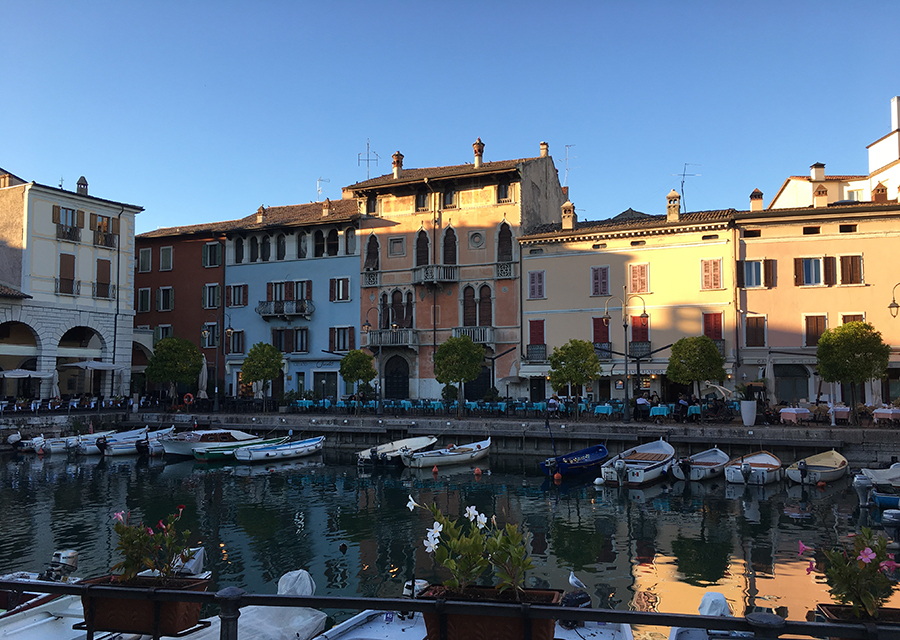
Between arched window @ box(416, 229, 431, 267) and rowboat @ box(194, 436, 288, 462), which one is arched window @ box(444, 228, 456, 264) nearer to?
arched window @ box(416, 229, 431, 267)

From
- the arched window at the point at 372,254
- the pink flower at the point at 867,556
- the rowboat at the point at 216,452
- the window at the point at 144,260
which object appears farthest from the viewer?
the window at the point at 144,260

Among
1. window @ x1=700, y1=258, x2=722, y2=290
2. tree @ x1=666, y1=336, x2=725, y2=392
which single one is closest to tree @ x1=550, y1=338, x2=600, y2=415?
tree @ x1=666, y1=336, x2=725, y2=392

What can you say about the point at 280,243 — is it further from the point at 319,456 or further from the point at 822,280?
the point at 822,280

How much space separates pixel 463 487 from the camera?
26.5 m

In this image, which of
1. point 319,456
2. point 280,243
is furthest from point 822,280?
point 280,243

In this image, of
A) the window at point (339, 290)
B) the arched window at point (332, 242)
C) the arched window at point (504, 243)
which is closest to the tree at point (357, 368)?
the window at point (339, 290)

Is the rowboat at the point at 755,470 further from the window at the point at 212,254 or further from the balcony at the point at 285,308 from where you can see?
the window at the point at 212,254

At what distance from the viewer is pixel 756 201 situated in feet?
126

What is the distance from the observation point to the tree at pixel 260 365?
4175cm

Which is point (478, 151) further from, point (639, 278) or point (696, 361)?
point (696, 361)

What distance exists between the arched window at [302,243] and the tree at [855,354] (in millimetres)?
34444

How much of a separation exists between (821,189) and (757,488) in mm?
20674

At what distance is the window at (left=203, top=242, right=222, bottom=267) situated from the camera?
52.5 metres

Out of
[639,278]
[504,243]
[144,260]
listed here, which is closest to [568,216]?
[504,243]
